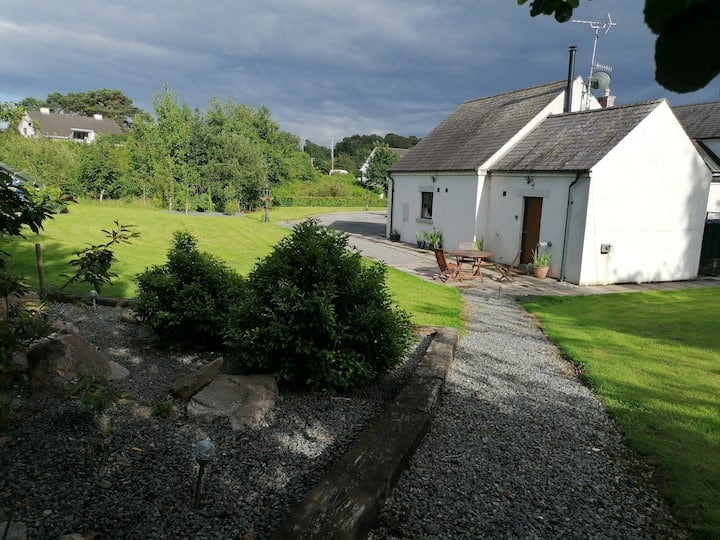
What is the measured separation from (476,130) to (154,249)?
14.3 meters

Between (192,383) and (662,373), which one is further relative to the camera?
(662,373)

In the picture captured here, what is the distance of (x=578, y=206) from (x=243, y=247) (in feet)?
39.5

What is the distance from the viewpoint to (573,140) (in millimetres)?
16578

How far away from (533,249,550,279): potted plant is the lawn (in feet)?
12.7

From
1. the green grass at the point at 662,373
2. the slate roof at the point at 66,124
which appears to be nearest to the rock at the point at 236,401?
the green grass at the point at 662,373

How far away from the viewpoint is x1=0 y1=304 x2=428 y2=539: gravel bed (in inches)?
122

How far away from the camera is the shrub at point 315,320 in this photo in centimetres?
526

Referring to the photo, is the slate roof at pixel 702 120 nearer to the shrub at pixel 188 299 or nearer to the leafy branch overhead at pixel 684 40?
the shrub at pixel 188 299

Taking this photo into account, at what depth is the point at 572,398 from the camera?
635cm

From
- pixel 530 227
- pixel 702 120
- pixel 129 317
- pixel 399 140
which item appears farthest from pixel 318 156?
pixel 129 317

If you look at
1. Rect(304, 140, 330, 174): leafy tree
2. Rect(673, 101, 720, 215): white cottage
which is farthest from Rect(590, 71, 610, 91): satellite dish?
Rect(304, 140, 330, 174): leafy tree

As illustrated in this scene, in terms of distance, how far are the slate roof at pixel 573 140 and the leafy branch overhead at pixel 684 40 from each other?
14791 millimetres

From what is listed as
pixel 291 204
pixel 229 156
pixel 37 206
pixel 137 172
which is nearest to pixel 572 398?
pixel 37 206

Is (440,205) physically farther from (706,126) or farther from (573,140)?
(706,126)
